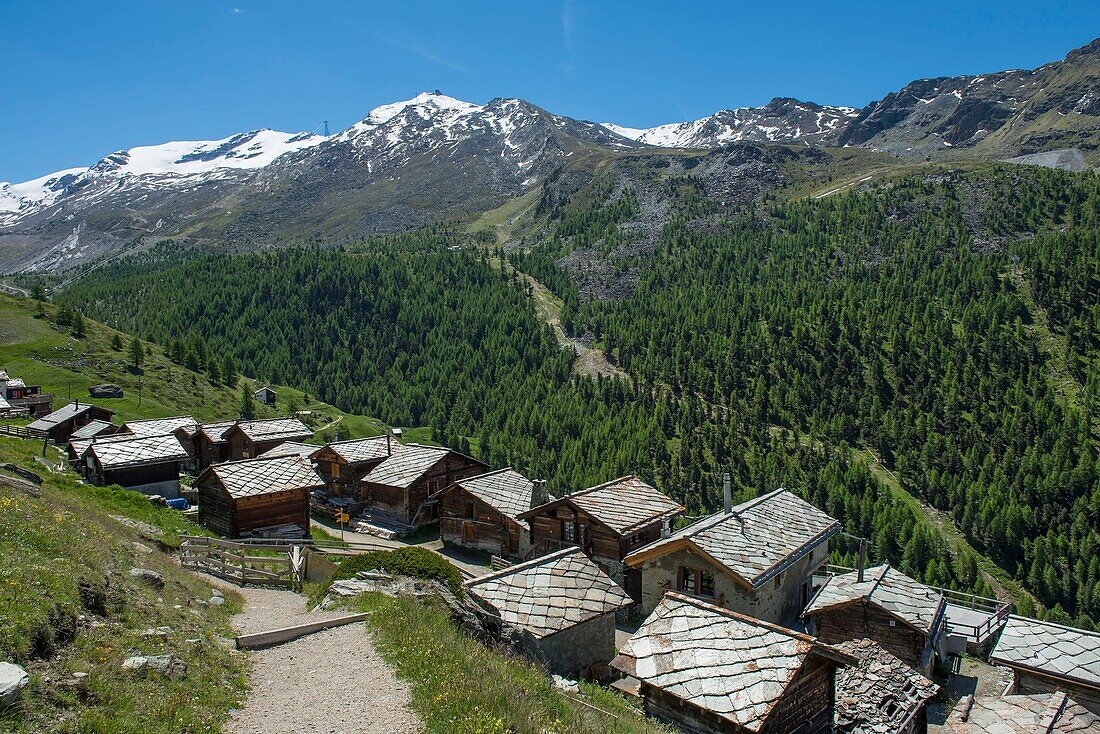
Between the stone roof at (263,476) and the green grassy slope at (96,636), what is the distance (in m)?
19.4

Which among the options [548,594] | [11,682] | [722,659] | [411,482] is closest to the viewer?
[11,682]

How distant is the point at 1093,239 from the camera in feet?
487

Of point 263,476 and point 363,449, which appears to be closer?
point 263,476

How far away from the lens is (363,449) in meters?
58.2

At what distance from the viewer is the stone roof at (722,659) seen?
17.4 m

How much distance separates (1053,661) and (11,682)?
3364 centimetres

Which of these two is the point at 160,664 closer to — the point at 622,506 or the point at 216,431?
the point at 622,506

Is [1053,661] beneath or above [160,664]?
beneath

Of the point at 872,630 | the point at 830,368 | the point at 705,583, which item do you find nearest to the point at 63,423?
the point at 705,583

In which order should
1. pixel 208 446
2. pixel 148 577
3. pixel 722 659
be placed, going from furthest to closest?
pixel 208 446
pixel 722 659
pixel 148 577

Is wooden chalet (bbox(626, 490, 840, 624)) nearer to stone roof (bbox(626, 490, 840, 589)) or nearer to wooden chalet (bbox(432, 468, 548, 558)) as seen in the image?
stone roof (bbox(626, 490, 840, 589))

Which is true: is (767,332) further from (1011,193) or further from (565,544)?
(565,544)

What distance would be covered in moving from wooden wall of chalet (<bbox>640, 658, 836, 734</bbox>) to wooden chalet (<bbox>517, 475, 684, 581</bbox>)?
50.3 feet

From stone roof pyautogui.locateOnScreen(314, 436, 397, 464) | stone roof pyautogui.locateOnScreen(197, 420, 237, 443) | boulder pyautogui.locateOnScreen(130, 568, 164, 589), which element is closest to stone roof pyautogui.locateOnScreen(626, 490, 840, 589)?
boulder pyautogui.locateOnScreen(130, 568, 164, 589)
